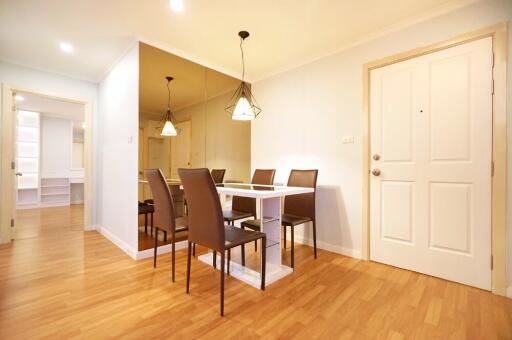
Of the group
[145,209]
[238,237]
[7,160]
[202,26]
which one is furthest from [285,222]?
[7,160]

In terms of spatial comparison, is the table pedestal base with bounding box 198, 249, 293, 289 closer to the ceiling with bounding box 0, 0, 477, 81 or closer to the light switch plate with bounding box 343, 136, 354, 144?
the light switch plate with bounding box 343, 136, 354, 144

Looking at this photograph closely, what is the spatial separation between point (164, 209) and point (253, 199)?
1026mm

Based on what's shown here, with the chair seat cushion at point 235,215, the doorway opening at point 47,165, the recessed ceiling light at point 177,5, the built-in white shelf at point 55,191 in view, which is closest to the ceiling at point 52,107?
the doorway opening at point 47,165

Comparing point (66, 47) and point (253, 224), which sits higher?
point (66, 47)

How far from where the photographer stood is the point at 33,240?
3.22 meters

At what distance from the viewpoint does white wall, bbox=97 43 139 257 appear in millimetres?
2611

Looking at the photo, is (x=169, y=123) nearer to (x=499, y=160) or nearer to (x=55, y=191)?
(x=499, y=160)

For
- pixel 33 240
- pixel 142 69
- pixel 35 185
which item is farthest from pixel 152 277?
pixel 35 185

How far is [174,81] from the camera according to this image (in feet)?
9.86

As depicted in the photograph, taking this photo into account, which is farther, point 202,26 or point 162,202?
point 202,26

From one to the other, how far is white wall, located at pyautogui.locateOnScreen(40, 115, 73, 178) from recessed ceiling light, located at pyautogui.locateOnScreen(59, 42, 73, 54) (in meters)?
4.42

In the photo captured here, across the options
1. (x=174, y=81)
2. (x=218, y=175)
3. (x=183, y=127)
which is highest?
(x=174, y=81)

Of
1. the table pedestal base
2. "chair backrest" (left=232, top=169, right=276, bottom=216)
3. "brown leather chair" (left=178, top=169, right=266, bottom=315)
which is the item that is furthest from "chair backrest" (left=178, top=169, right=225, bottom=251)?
"chair backrest" (left=232, top=169, right=276, bottom=216)

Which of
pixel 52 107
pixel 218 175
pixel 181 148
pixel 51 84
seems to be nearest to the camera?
pixel 181 148
